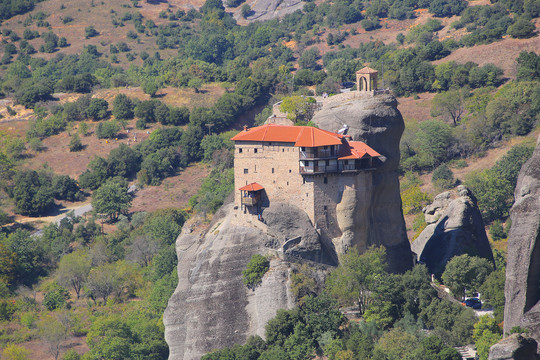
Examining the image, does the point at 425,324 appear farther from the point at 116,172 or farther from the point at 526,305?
the point at 116,172

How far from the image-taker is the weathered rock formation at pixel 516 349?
61375 mm

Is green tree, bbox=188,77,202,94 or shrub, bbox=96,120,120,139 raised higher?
green tree, bbox=188,77,202,94

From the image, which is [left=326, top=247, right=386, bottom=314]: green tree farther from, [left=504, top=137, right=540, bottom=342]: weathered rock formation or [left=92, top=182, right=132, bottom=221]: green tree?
[left=92, top=182, right=132, bottom=221]: green tree

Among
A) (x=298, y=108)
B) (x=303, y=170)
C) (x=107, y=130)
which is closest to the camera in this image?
(x=303, y=170)

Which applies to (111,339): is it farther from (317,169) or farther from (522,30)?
(522,30)

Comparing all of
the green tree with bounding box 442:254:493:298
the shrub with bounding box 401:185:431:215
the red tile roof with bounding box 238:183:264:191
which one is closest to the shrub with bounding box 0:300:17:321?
the red tile roof with bounding box 238:183:264:191

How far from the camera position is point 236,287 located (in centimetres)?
8412

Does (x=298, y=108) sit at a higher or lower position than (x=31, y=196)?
higher

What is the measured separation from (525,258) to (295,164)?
24.7 metres

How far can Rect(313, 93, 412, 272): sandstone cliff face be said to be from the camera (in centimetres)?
8831

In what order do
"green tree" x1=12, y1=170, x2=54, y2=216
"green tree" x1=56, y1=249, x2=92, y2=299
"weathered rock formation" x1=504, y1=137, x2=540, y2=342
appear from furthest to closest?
"green tree" x1=12, y1=170, x2=54, y2=216, "green tree" x1=56, y1=249, x2=92, y2=299, "weathered rock formation" x1=504, y1=137, x2=540, y2=342

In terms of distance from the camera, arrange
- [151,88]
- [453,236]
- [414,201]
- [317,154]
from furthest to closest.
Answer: [151,88]
[414,201]
[453,236]
[317,154]

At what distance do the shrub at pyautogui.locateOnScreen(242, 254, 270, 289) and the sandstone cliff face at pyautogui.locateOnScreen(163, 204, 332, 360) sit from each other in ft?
1.43

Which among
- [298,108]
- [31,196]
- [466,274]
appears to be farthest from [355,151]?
[31,196]
